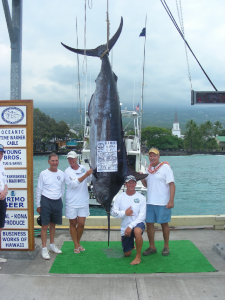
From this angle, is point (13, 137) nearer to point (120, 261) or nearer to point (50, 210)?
point (50, 210)

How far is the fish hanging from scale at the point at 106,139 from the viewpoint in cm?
269

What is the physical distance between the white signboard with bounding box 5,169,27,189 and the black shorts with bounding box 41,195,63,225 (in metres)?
0.29

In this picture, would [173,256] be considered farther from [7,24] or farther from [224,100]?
[7,24]

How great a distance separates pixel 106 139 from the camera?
8.87 feet

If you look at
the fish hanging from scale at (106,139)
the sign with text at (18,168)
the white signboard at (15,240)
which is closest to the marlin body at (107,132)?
the fish hanging from scale at (106,139)

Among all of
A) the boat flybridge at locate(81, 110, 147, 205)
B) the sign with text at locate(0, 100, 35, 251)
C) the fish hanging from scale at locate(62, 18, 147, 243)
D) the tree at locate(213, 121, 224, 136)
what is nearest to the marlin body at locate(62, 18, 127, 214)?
the fish hanging from scale at locate(62, 18, 147, 243)

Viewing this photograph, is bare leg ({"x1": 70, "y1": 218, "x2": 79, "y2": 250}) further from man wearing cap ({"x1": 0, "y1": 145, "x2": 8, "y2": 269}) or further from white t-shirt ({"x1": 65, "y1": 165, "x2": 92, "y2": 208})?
man wearing cap ({"x1": 0, "y1": 145, "x2": 8, "y2": 269})

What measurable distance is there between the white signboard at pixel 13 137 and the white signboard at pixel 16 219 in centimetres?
79

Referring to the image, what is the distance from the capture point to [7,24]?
3244 mm

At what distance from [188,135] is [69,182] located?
78.2 m

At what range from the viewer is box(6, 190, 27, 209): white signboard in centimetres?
329

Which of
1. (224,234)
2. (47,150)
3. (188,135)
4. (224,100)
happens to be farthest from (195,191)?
(188,135)

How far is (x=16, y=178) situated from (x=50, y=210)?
1.81 ft

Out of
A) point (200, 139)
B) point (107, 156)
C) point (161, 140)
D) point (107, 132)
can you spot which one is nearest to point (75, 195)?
point (107, 156)
